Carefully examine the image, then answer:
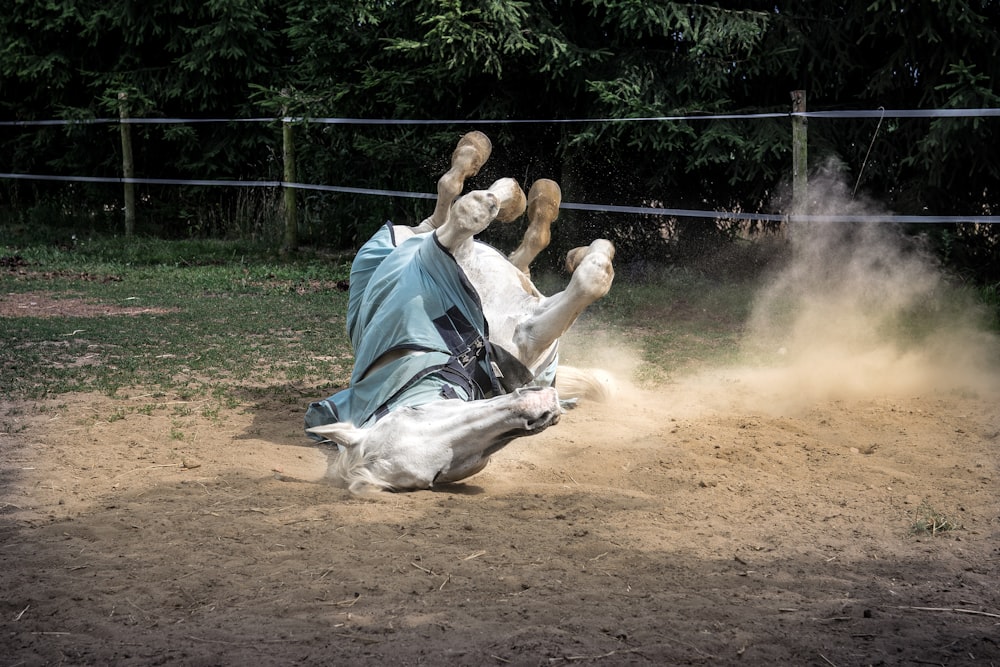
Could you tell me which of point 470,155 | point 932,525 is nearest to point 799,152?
point 470,155

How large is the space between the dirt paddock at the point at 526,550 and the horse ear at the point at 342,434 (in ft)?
0.66

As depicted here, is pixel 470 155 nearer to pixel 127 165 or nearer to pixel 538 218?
pixel 538 218

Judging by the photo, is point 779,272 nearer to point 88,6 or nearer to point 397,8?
point 397,8

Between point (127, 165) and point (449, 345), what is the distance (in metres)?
Result: 11.5

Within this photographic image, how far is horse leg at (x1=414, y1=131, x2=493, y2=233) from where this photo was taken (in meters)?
5.31

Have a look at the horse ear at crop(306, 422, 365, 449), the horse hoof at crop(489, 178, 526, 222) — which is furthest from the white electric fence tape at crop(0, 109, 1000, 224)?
the horse ear at crop(306, 422, 365, 449)

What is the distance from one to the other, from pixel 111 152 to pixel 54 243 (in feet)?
7.57

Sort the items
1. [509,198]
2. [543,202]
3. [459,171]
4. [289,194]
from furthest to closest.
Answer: [289,194], [543,202], [459,171], [509,198]

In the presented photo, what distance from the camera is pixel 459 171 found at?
534cm

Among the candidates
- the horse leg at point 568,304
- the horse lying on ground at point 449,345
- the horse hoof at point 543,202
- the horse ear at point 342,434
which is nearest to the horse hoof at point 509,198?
the horse lying on ground at point 449,345

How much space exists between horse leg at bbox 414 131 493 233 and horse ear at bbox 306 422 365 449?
178 cm

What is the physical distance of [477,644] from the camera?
8.64 ft

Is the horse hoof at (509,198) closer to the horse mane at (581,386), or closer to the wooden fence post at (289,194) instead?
the horse mane at (581,386)

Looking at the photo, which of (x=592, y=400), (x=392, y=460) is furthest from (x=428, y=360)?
(x=592, y=400)
